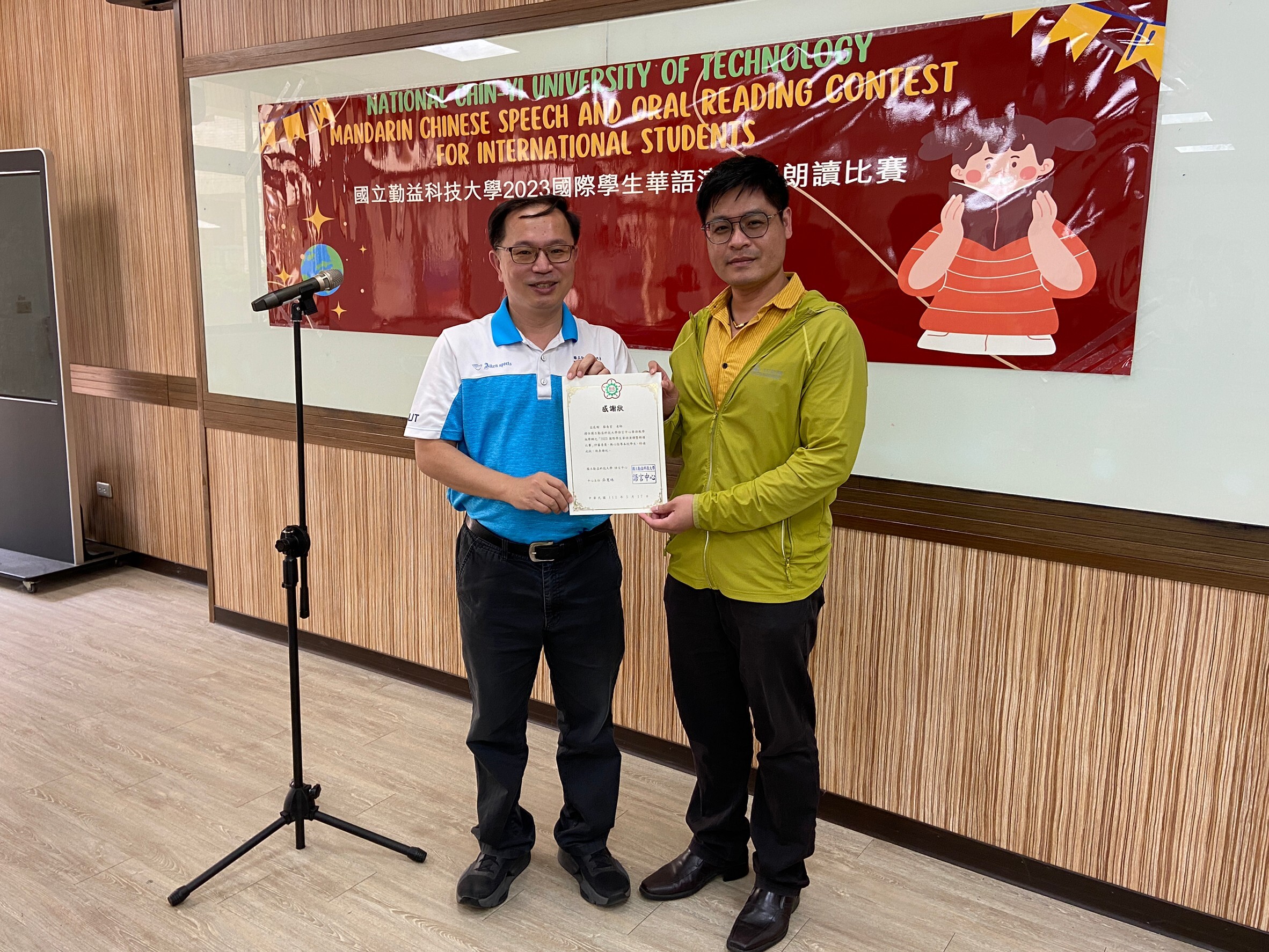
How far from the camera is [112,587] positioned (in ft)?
15.3

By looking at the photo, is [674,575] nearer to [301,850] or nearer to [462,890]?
[462,890]

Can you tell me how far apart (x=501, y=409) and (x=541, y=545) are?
12.6 inches

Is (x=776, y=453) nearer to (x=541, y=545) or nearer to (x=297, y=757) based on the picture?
(x=541, y=545)

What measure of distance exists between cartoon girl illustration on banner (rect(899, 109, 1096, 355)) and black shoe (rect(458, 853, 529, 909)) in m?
1.67

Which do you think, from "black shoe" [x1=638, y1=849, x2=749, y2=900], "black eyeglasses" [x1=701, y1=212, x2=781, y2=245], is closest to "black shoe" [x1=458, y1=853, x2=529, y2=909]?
"black shoe" [x1=638, y1=849, x2=749, y2=900]

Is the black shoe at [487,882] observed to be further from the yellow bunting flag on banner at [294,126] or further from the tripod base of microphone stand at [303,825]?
the yellow bunting flag on banner at [294,126]

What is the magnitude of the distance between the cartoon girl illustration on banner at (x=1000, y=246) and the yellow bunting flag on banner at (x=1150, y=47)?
159mm

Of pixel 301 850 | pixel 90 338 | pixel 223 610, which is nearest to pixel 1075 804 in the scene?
pixel 301 850

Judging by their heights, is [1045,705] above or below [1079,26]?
below

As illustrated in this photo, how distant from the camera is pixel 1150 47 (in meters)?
1.97

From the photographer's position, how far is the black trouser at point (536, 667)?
7.04 ft

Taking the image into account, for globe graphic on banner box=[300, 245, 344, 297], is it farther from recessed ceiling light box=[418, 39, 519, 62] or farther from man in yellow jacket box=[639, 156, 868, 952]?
man in yellow jacket box=[639, 156, 868, 952]

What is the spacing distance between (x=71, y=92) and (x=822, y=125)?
4.20 meters

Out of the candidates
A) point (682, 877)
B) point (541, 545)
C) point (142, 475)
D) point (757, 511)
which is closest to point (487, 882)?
point (682, 877)
